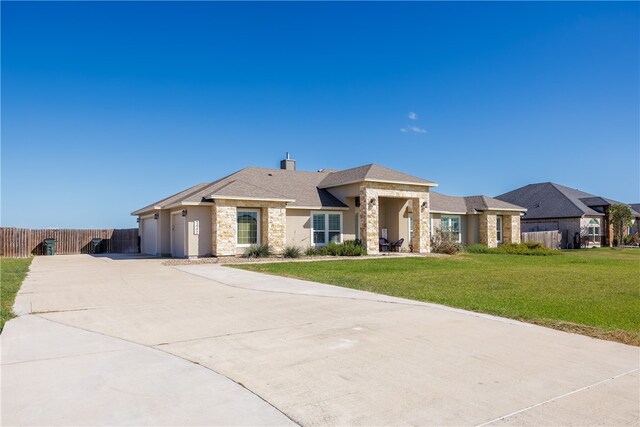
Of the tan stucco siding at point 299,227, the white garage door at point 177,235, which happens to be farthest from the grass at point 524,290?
the white garage door at point 177,235

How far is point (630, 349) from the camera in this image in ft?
19.0

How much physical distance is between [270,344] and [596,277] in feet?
43.5

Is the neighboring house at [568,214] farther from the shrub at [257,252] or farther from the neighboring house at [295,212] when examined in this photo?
the shrub at [257,252]

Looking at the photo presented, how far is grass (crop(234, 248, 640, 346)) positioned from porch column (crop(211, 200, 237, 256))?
452 centimetres

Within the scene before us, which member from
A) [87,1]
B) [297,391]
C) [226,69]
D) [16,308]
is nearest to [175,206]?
[226,69]

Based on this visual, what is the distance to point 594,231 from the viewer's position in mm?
40375

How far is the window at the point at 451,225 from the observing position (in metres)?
31.1

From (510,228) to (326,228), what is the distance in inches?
687

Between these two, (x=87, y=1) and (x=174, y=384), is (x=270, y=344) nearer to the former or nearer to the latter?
(x=174, y=384)

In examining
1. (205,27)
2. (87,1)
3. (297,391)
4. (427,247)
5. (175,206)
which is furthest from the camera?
(427,247)

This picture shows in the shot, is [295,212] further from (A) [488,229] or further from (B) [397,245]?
(A) [488,229]

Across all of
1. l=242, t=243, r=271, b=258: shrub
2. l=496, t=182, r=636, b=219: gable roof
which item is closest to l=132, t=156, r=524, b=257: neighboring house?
l=242, t=243, r=271, b=258: shrub

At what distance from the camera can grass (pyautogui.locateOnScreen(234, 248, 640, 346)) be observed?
24.6 ft

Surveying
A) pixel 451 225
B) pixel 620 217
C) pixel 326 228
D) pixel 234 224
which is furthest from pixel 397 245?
pixel 620 217
